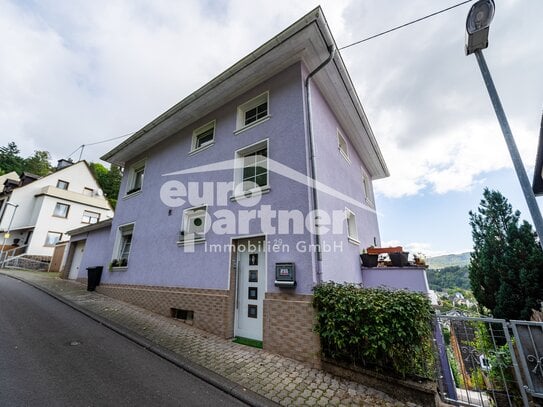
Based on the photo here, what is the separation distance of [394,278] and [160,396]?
661 centimetres

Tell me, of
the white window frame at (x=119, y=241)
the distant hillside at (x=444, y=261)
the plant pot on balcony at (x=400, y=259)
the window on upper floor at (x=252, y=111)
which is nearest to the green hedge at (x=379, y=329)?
the plant pot on balcony at (x=400, y=259)

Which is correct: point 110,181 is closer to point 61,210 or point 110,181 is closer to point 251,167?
point 61,210

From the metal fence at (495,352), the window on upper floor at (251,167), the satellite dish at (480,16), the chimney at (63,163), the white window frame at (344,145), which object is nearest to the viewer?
the metal fence at (495,352)

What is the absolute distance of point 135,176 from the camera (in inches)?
424

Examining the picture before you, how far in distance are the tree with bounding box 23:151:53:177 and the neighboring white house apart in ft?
50.2

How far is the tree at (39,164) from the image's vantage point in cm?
3569

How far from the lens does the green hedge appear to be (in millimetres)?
3326

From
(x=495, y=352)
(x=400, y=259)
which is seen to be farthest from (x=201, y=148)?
(x=495, y=352)

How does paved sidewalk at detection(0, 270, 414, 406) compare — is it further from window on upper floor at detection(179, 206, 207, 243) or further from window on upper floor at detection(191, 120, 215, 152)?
window on upper floor at detection(191, 120, 215, 152)

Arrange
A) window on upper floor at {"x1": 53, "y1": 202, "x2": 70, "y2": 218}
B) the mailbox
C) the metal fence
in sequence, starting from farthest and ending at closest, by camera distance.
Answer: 1. window on upper floor at {"x1": 53, "y1": 202, "x2": 70, "y2": 218}
2. the mailbox
3. the metal fence

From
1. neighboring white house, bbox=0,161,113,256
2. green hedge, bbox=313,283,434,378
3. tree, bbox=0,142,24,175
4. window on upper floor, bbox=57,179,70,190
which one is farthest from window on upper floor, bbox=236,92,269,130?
tree, bbox=0,142,24,175

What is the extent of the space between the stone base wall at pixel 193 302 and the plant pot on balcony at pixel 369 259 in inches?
196

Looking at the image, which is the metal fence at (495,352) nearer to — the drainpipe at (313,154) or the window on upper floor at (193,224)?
the drainpipe at (313,154)

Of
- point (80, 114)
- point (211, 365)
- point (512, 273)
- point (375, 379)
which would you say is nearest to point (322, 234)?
point (375, 379)
